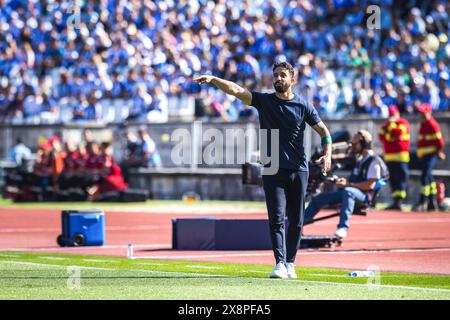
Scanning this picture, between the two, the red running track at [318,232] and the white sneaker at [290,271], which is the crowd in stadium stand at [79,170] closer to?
the red running track at [318,232]

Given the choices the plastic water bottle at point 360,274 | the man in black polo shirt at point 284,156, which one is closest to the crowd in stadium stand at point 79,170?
the plastic water bottle at point 360,274

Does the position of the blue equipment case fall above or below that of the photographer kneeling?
below

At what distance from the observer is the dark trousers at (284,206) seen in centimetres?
1323

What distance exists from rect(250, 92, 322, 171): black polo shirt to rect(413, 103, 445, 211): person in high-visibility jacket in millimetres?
13792

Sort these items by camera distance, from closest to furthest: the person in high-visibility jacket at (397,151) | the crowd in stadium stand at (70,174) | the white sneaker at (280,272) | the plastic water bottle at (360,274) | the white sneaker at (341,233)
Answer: the white sneaker at (280,272) → the plastic water bottle at (360,274) → the white sneaker at (341,233) → the person in high-visibility jacket at (397,151) → the crowd in stadium stand at (70,174)

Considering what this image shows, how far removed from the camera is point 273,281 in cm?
1277

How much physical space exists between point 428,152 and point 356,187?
889cm

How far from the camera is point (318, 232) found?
20984 millimetres

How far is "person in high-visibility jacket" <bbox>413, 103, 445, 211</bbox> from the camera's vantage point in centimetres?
2695

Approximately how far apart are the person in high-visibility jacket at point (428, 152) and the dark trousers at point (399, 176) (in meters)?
0.36

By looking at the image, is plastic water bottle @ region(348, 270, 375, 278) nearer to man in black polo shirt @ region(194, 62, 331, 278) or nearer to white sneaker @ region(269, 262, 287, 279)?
man in black polo shirt @ region(194, 62, 331, 278)

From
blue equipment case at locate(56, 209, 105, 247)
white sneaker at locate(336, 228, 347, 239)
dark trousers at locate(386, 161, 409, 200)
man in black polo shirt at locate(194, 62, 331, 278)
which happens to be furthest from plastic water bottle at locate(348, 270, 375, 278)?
dark trousers at locate(386, 161, 409, 200)

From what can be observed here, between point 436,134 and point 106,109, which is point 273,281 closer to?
point 436,134

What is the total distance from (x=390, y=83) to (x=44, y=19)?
1634 cm
